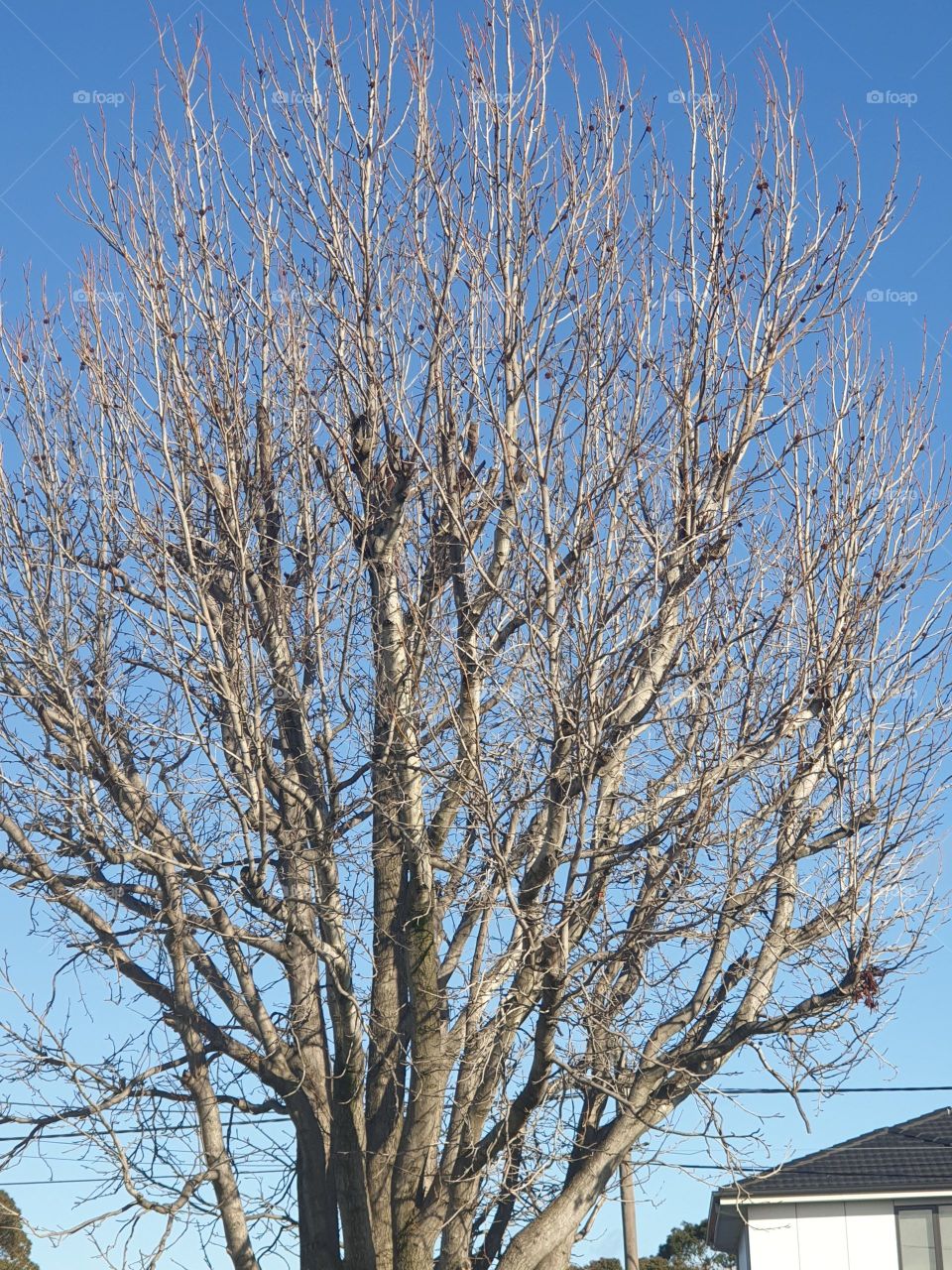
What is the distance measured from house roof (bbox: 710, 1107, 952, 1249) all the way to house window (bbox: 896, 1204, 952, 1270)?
12.5 inches

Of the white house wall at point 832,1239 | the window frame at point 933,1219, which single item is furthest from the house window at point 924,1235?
the white house wall at point 832,1239

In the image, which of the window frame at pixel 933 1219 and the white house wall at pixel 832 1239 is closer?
the window frame at pixel 933 1219

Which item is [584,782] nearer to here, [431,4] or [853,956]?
[853,956]

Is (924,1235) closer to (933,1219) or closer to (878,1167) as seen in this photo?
(933,1219)

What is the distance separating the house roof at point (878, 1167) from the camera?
20125mm

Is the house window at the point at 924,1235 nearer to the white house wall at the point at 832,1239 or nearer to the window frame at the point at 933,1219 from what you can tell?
the window frame at the point at 933,1219

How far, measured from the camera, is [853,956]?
670cm

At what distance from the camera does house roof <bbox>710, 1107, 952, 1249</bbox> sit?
2012 cm

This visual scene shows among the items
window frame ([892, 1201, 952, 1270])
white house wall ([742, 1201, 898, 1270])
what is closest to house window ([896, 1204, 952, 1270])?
window frame ([892, 1201, 952, 1270])

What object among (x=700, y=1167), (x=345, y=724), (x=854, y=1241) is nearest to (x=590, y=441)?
(x=345, y=724)

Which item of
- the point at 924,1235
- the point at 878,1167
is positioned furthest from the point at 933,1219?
the point at 878,1167

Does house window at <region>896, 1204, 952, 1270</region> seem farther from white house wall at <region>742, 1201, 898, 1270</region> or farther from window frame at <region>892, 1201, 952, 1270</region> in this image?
white house wall at <region>742, 1201, 898, 1270</region>

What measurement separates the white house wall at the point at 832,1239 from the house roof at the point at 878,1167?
239mm

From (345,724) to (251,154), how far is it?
3084 millimetres
